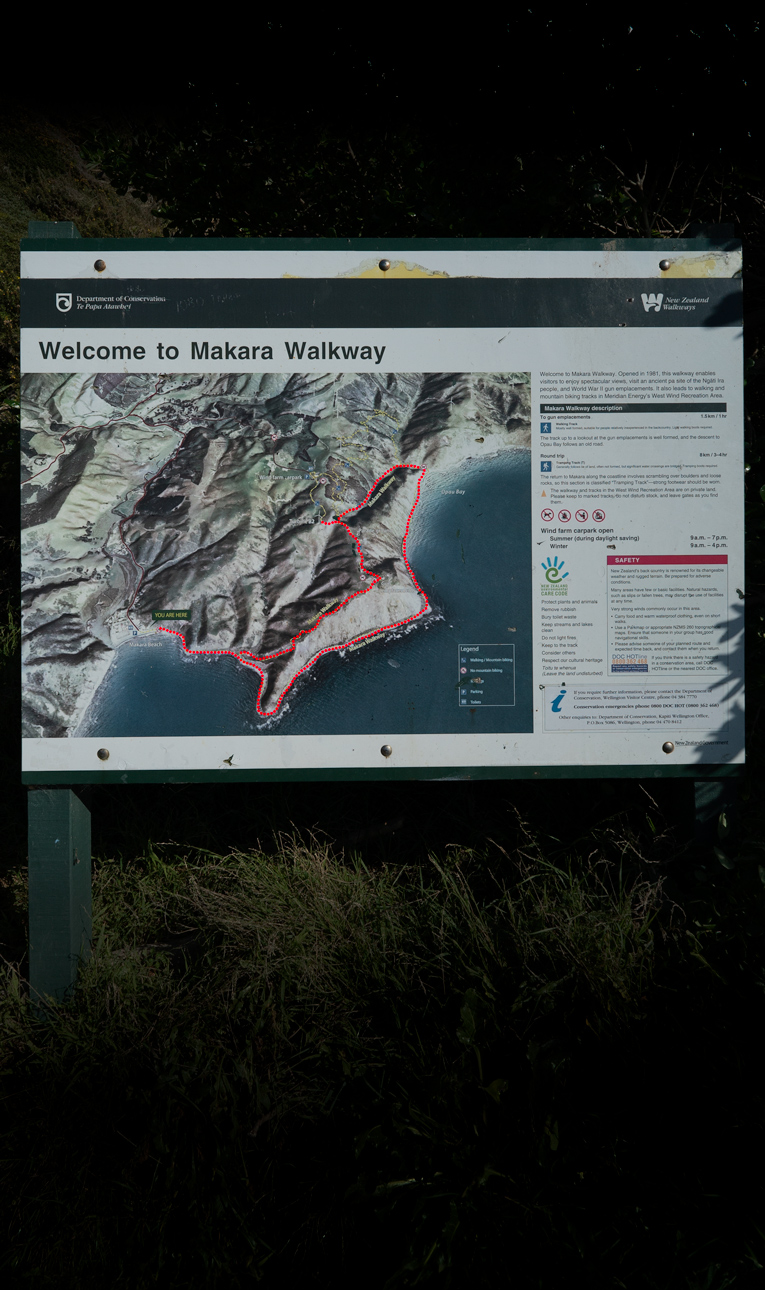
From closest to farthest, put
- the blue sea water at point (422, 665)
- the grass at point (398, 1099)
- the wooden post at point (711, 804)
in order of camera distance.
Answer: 1. the grass at point (398, 1099)
2. the blue sea water at point (422, 665)
3. the wooden post at point (711, 804)

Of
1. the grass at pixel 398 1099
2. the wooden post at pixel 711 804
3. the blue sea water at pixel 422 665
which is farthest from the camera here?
the wooden post at pixel 711 804

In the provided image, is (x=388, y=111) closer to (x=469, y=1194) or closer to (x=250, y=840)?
(x=250, y=840)

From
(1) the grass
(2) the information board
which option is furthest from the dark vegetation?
(2) the information board

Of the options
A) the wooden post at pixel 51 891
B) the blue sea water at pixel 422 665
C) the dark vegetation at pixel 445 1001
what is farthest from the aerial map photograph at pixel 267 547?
the dark vegetation at pixel 445 1001

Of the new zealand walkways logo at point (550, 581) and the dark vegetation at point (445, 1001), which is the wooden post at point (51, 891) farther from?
the new zealand walkways logo at point (550, 581)

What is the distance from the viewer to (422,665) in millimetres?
2262

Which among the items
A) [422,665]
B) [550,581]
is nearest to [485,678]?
[422,665]

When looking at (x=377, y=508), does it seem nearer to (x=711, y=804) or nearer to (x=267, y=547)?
(x=267, y=547)

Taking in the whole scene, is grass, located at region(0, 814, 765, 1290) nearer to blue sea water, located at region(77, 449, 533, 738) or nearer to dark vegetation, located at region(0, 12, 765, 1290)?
dark vegetation, located at region(0, 12, 765, 1290)

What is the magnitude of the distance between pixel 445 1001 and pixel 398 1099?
1.04ft

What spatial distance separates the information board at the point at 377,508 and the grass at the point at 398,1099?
50 centimetres

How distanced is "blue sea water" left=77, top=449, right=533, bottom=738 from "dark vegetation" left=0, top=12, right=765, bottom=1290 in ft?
1.69

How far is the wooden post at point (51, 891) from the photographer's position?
2250 mm

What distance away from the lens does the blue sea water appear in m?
2.23
